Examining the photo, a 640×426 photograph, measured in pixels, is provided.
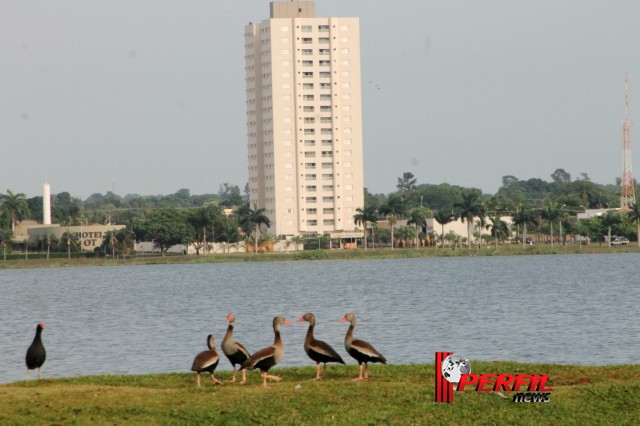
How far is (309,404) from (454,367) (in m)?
2.80

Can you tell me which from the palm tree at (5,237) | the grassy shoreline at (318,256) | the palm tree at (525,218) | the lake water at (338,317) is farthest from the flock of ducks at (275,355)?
the palm tree at (5,237)

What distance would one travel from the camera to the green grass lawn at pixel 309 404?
20.9m

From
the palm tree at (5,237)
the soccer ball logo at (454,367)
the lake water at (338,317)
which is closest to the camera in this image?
the soccer ball logo at (454,367)

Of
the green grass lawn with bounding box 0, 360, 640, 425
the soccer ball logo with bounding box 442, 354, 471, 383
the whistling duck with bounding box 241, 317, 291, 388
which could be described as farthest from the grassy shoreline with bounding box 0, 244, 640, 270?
the soccer ball logo with bounding box 442, 354, 471, 383

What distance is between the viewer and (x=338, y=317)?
6719 cm

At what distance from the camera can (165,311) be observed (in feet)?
256

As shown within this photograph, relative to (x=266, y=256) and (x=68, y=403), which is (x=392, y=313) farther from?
(x=266, y=256)

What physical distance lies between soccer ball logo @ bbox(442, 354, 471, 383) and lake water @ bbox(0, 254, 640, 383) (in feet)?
55.9

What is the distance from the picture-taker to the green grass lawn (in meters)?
20.9

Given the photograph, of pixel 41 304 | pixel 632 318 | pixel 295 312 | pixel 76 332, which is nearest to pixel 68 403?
pixel 76 332

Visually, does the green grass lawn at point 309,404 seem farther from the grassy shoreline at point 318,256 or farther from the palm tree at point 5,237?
the palm tree at point 5,237

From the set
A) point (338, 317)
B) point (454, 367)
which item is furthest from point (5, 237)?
point (454, 367)

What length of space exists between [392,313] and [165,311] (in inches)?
662

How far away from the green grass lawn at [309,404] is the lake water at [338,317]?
1473cm
